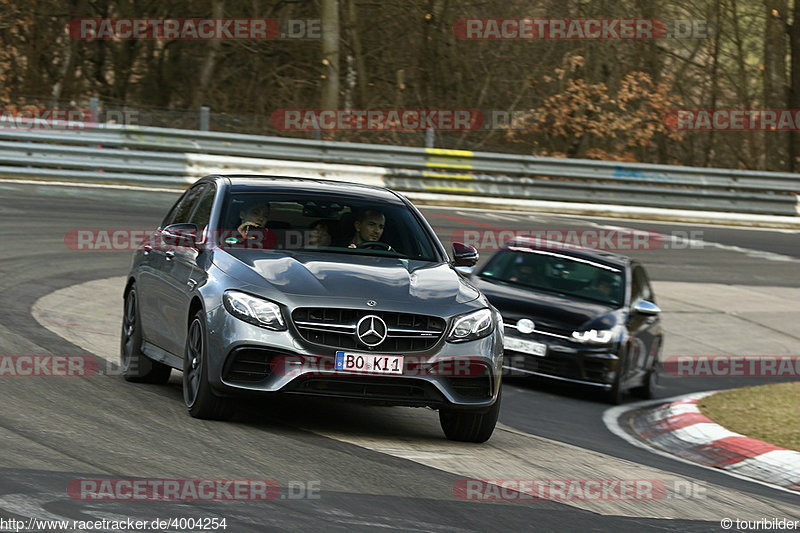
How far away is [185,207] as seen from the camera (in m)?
9.77

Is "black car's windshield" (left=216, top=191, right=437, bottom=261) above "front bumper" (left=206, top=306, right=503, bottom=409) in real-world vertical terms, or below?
above

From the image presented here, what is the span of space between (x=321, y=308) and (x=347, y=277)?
40 cm

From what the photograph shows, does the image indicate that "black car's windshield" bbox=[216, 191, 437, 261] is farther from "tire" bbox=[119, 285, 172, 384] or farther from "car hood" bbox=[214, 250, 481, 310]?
"tire" bbox=[119, 285, 172, 384]

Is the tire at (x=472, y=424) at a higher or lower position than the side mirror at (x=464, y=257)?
lower

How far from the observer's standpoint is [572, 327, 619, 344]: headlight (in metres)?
12.3

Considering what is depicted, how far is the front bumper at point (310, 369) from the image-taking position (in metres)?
7.46

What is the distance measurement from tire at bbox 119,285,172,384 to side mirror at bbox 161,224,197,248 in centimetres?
98

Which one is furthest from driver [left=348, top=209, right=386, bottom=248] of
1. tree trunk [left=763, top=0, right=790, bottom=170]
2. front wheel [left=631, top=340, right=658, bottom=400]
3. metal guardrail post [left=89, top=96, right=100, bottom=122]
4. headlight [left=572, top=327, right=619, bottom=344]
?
tree trunk [left=763, top=0, right=790, bottom=170]

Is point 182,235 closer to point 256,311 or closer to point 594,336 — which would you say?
point 256,311

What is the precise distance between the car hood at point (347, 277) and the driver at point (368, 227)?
32cm

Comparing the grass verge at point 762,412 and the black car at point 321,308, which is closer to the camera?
the black car at point 321,308

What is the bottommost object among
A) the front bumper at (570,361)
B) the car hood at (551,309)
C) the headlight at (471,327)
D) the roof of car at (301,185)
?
the front bumper at (570,361)

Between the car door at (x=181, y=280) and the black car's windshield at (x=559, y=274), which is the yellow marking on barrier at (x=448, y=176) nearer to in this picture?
the black car's windshield at (x=559, y=274)

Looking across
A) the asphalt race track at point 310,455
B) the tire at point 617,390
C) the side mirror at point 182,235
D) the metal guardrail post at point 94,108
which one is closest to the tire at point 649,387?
the asphalt race track at point 310,455
